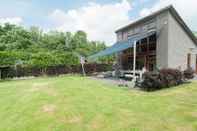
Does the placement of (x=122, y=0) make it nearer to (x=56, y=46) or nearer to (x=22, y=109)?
(x=22, y=109)

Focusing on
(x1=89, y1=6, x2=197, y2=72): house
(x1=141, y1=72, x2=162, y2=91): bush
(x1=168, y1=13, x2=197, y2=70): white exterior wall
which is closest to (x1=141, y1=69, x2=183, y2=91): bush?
(x1=141, y1=72, x2=162, y2=91): bush

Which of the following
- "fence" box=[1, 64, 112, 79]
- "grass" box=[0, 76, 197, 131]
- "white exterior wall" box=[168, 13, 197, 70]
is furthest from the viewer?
"fence" box=[1, 64, 112, 79]

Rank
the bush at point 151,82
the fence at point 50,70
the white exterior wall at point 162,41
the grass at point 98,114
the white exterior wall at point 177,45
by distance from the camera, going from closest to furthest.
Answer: the grass at point 98,114 < the bush at point 151,82 < the white exterior wall at point 162,41 < the white exterior wall at point 177,45 < the fence at point 50,70

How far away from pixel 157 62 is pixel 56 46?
4273cm

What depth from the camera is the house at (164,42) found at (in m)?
21.3

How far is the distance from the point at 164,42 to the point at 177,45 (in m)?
2.02

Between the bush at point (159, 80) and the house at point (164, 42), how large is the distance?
578cm

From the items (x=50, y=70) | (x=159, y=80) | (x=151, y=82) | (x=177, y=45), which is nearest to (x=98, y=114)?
(x=151, y=82)

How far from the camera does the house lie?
2128cm

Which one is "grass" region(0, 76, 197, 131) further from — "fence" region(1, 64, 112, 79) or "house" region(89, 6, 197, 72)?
"fence" region(1, 64, 112, 79)

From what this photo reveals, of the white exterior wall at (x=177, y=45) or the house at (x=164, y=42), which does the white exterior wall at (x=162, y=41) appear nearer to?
the house at (x=164, y=42)

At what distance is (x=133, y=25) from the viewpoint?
27.4m

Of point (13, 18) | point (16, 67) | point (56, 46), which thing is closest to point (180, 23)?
point (16, 67)

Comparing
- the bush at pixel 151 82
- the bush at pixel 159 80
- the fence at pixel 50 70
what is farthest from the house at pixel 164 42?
the fence at pixel 50 70
